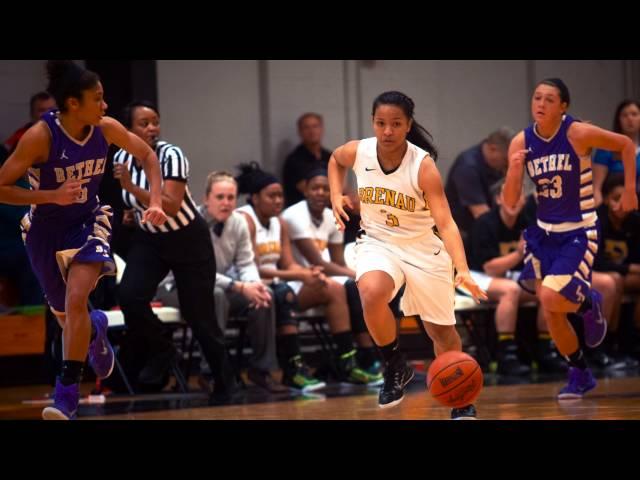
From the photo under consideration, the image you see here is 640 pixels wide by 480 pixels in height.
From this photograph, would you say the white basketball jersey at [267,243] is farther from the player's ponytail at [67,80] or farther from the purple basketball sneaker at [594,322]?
the player's ponytail at [67,80]

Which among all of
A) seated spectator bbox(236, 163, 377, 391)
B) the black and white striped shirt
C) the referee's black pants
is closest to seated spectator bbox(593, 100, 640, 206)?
seated spectator bbox(236, 163, 377, 391)

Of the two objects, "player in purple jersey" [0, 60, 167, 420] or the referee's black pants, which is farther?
the referee's black pants

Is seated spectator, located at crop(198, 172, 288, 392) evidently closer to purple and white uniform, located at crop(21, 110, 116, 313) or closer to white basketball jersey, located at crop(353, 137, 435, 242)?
purple and white uniform, located at crop(21, 110, 116, 313)

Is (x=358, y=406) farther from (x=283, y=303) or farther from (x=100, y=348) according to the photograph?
(x=283, y=303)

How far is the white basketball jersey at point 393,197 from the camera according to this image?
560 cm

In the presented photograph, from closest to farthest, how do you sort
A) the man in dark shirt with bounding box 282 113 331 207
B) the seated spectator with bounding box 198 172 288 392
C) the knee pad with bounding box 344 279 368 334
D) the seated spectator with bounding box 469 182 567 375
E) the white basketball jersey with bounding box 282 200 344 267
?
the seated spectator with bounding box 198 172 288 392 < the knee pad with bounding box 344 279 368 334 < the white basketball jersey with bounding box 282 200 344 267 < the seated spectator with bounding box 469 182 567 375 < the man in dark shirt with bounding box 282 113 331 207

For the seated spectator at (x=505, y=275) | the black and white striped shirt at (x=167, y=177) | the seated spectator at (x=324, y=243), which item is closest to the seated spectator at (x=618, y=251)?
the seated spectator at (x=505, y=275)

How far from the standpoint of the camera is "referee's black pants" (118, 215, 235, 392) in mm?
7211

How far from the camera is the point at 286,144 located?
1059 centimetres

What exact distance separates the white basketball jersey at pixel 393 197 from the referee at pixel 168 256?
1605mm

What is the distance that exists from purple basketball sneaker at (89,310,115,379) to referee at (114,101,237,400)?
2.95 ft
